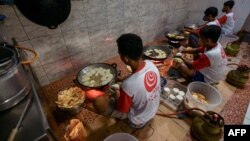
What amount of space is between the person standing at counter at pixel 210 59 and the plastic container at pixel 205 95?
185mm

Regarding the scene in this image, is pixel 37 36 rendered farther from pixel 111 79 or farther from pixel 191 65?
pixel 191 65

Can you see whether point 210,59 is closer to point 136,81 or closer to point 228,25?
point 136,81

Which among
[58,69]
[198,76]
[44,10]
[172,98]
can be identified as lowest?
[172,98]

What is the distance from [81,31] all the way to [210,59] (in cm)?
150

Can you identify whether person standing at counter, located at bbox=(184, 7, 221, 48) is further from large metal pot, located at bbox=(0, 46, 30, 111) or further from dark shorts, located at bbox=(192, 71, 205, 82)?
large metal pot, located at bbox=(0, 46, 30, 111)

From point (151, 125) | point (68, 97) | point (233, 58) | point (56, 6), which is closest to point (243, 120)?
point (151, 125)

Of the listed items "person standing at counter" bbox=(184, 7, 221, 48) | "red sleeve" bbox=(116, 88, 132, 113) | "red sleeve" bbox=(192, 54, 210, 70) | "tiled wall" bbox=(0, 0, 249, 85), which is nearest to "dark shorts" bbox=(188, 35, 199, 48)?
"person standing at counter" bbox=(184, 7, 221, 48)

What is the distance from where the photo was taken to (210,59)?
58.9 inches

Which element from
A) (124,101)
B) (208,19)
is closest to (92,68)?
(124,101)

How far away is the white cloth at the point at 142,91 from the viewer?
0.94 m

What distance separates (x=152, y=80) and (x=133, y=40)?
33 centimetres

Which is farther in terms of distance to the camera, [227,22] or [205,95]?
[227,22]

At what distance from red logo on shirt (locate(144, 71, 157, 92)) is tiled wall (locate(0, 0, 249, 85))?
1.07 m

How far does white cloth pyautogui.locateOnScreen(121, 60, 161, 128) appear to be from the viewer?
942 mm
